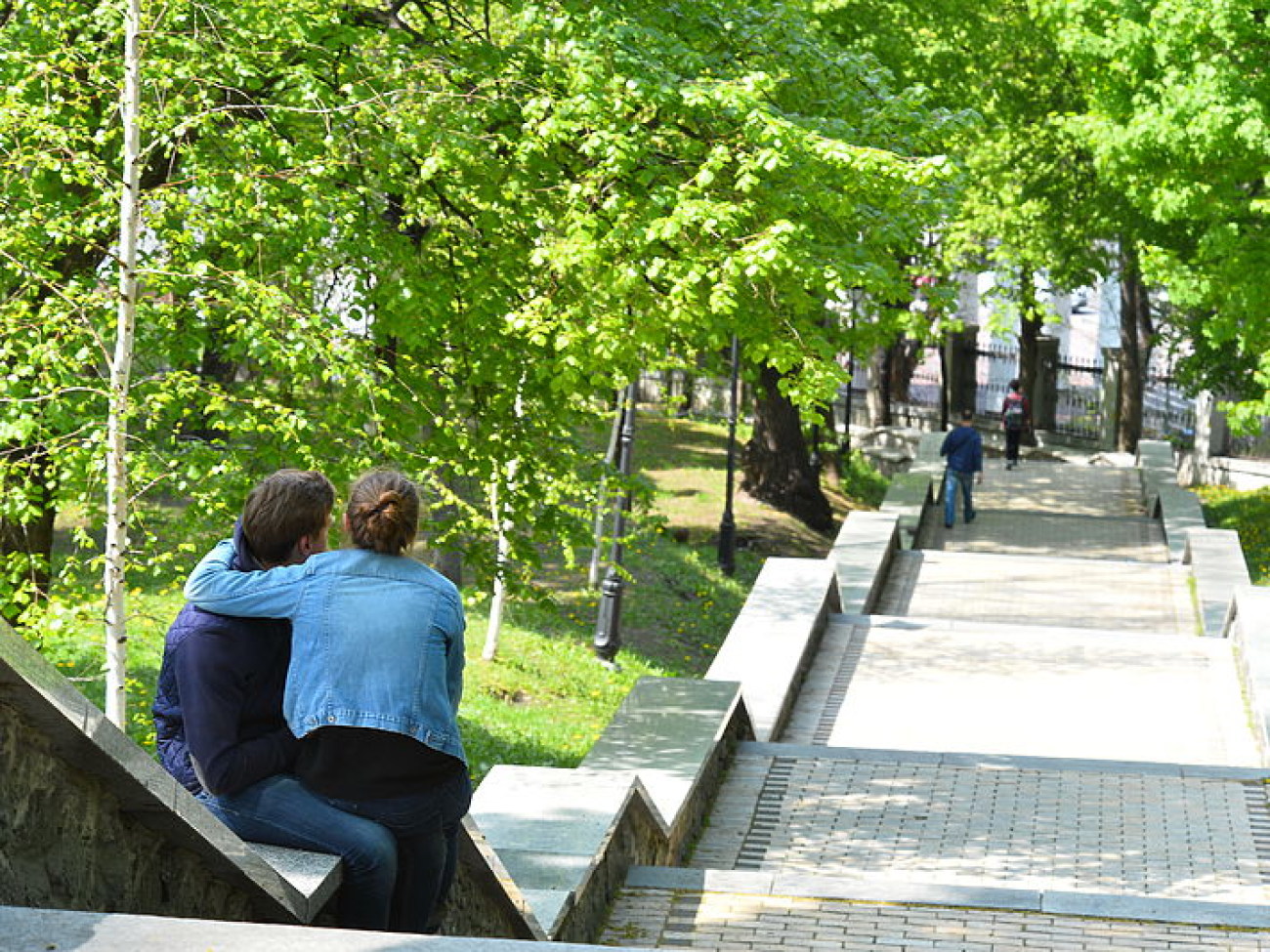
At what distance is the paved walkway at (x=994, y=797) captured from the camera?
6656 mm

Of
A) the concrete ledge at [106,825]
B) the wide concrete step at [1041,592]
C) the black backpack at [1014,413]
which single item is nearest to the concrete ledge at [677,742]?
the concrete ledge at [106,825]

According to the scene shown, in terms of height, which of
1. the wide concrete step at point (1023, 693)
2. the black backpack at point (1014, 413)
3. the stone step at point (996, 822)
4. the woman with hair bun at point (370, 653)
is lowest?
the wide concrete step at point (1023, 693)

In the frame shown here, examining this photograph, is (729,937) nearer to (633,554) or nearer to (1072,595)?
(1072,595)

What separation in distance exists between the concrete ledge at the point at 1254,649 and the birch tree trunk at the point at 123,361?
7.15 meters

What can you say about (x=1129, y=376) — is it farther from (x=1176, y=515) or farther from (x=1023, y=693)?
(x=1023, y=693)

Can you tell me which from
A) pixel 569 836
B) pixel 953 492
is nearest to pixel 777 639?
pixel 569 836

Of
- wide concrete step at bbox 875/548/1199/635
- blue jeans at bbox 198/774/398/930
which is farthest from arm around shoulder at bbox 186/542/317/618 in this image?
wide concrete step at bbox 875/548/1199/635

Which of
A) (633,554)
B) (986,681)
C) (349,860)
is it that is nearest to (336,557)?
(349,860)

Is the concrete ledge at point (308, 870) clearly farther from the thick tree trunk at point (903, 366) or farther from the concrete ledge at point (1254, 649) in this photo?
the thick tree trunk at point (903, 366)

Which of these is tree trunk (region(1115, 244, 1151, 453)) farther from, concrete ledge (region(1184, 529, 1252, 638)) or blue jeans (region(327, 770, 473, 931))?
blue jeans (region(327, 770, 473, 931))

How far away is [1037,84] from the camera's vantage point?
27.8m

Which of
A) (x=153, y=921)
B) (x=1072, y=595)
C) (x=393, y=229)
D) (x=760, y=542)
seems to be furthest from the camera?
(x=760, y=542)

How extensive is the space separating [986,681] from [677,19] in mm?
5667

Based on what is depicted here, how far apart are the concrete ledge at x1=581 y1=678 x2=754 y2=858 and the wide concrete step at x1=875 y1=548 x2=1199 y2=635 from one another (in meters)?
7.07
